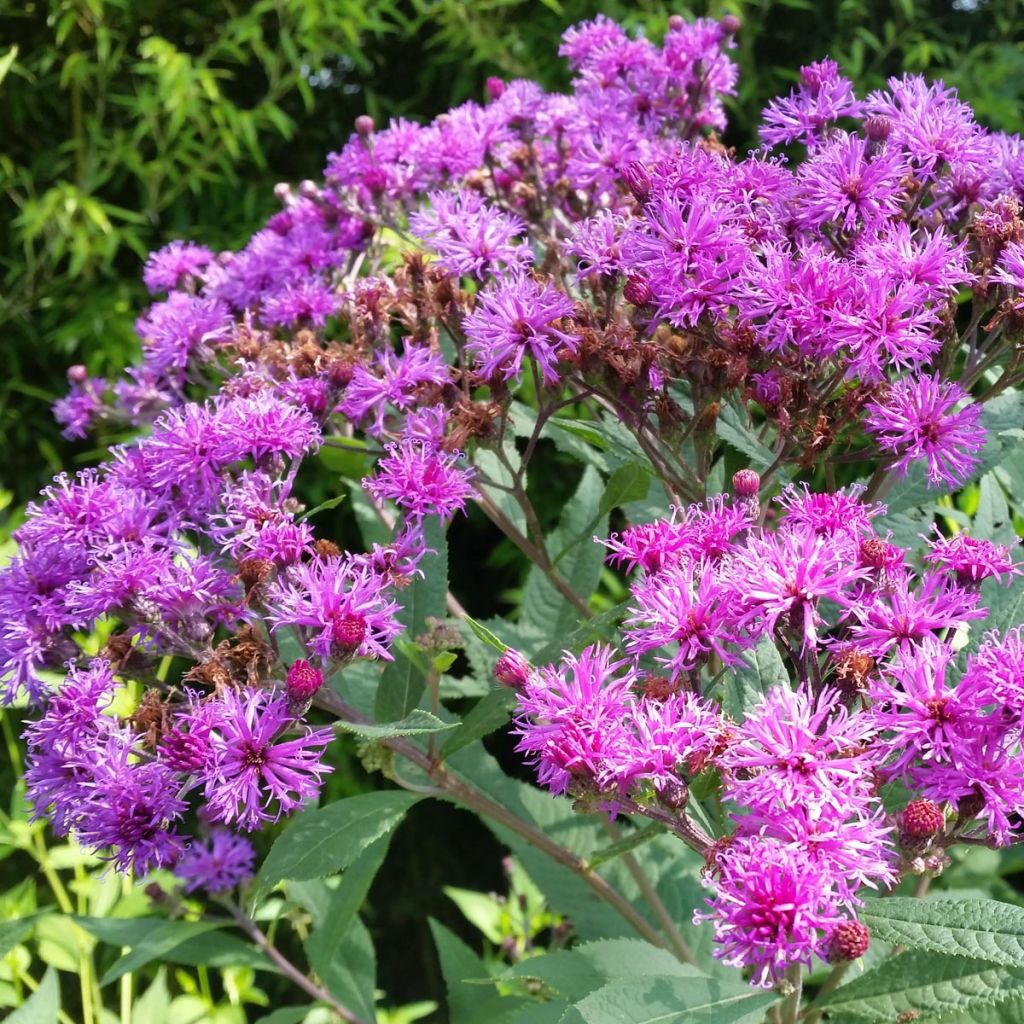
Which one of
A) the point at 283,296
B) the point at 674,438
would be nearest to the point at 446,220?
the point at 283,296

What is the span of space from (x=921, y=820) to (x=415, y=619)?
2.20ft

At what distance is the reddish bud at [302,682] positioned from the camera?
1027mm

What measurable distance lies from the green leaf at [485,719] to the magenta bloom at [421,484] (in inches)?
9.1

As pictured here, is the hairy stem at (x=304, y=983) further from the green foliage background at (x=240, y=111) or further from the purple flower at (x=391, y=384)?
the green foliage background at (x=240, y=111)

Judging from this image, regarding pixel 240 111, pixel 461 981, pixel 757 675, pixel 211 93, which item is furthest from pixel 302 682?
pixel 240 111

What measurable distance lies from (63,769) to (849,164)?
1151mm

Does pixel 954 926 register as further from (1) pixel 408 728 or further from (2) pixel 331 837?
(2) pixel 331 837

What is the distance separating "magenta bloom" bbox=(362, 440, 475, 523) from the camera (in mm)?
1221

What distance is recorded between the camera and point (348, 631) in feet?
3.50

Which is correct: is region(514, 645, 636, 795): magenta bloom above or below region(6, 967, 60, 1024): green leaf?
above

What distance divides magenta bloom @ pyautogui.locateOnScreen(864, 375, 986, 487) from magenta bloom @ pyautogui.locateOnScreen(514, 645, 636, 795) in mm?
418

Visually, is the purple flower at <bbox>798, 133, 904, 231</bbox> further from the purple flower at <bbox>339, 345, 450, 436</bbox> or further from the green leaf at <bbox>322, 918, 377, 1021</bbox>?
the green leaf at <bbox>322, 918, 377, 1021</bbox>

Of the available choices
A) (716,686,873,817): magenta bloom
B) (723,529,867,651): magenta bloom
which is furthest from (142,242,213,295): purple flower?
(716,686,873,817): magenta bloom

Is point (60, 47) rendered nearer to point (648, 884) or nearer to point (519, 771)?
point (519, 771)
